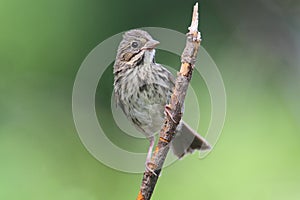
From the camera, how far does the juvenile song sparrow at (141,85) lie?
2.05 metres

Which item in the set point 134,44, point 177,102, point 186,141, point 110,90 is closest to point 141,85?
point 134,44

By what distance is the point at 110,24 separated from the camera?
128 inches

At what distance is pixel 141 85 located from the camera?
208 centimetres

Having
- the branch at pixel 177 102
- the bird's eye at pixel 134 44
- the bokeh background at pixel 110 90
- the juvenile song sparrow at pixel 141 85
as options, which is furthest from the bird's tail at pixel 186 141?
the branch at pixel 177 102

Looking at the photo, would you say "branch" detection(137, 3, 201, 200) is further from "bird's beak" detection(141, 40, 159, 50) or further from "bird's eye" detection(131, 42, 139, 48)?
"bird's eye" detection(131, 42, 139, 48)

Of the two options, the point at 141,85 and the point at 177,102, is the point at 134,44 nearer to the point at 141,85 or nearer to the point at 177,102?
the point at 141,85

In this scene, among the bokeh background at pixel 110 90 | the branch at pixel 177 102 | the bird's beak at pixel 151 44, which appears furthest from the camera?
the bokeh background at pixel 110 90

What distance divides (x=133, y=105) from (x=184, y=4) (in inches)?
54.2

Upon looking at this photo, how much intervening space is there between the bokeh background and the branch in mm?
1353

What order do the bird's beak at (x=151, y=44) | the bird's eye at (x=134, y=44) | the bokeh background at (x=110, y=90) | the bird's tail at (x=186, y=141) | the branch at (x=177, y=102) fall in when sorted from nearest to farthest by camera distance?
the branch at (x=177, y=102), the bird's beak at (x=151, y=44), the bird's eye at (x=134, y=44), the bird's tail at (x=186, y=141), the bokeh background at (x=110, y=90)

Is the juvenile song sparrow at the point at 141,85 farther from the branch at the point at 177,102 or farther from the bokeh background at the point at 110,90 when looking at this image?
the bokeh background at the point at 110,90

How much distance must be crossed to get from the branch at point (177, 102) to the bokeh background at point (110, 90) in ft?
4.44

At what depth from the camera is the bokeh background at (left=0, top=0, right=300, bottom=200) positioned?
2887mm

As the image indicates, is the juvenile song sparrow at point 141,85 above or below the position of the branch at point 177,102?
above
